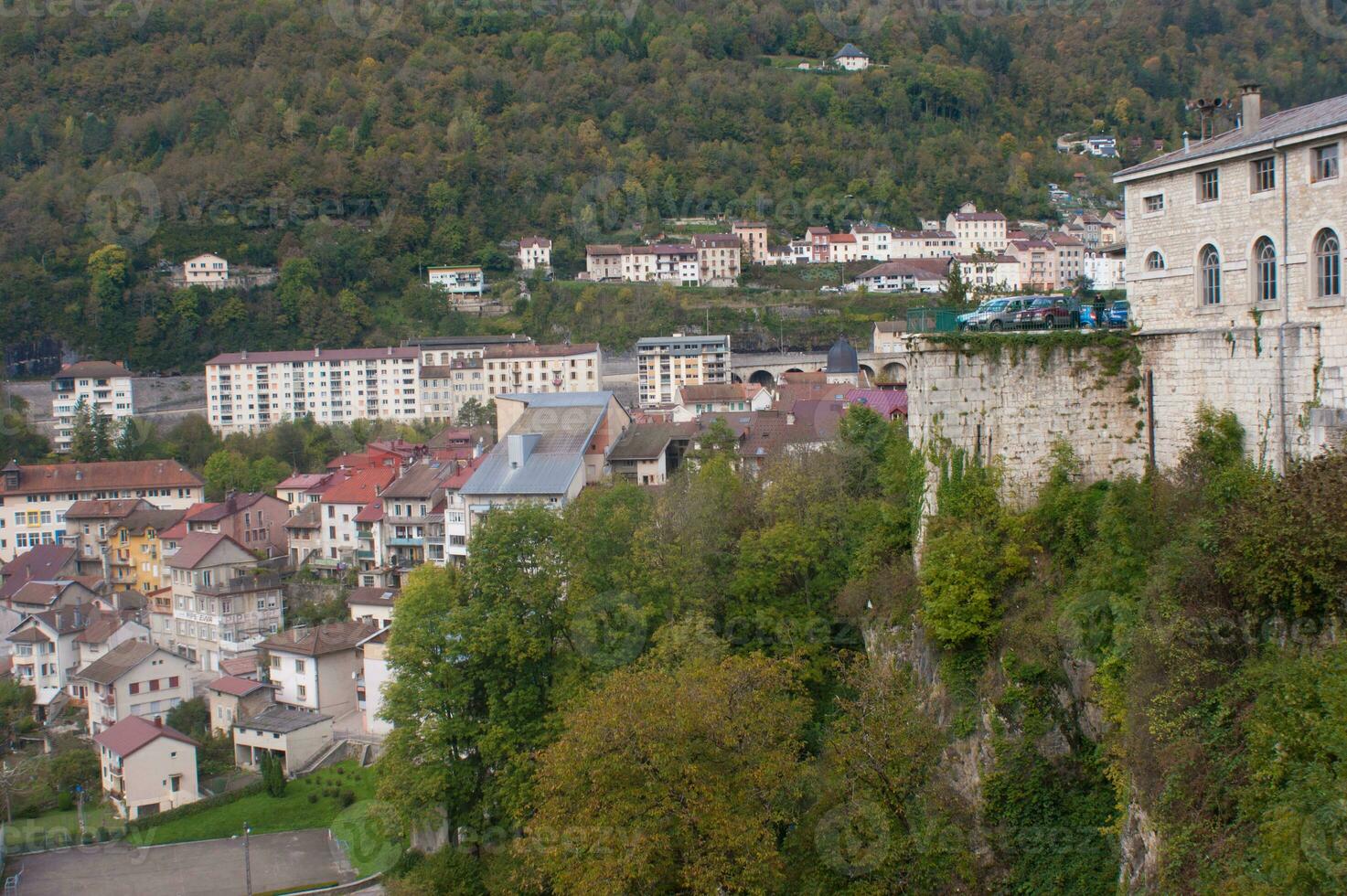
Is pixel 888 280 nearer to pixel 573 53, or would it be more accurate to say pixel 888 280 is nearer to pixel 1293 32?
pixel 573 53

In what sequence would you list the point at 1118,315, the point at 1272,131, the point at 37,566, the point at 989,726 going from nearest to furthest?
the point at 1272,131
the point at 989,726
the point at 1118,315
the point at 37,566

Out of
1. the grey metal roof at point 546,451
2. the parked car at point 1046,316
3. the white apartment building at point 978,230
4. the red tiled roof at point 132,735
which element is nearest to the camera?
the parked car at point 1046,316

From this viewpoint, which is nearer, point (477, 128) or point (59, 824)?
point (59, 824)

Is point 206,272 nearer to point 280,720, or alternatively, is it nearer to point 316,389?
point 316,389

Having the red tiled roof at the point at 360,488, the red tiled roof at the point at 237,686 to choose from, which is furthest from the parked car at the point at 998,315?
the red tiled roof at the point at 360,488

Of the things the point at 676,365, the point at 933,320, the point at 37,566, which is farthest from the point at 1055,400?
the point at 676,365

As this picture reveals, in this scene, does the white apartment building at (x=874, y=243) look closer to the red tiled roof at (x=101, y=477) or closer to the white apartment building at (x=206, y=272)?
the white apartment building at (x=206, y=272)
